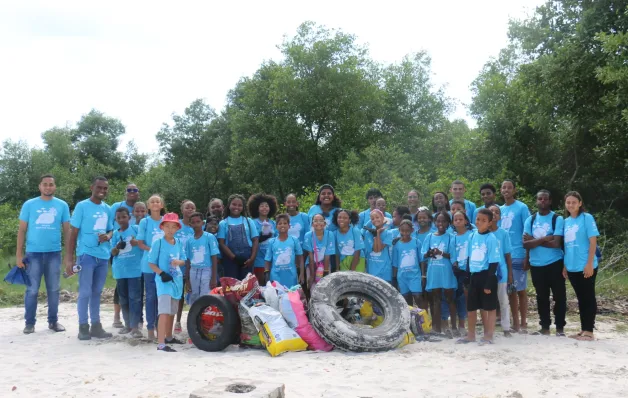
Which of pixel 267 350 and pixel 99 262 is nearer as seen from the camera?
pixel 267 350

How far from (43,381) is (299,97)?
19.8m

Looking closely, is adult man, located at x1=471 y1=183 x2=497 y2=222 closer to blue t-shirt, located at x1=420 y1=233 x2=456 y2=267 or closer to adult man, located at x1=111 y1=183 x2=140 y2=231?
blue t-shirt, located at x1=420 y1=233 x2=456 y2=267

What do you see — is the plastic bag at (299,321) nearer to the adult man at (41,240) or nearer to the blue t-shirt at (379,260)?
the blue t-shirt at (379,260)

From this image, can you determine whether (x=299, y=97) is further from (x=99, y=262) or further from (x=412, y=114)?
(x=99, y=262)

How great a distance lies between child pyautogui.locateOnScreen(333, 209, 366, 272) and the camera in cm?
711

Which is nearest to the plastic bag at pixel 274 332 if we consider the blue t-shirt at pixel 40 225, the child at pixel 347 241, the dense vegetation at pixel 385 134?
the child at pixel 347 241

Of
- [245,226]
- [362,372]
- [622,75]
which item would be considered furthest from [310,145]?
[362,372]

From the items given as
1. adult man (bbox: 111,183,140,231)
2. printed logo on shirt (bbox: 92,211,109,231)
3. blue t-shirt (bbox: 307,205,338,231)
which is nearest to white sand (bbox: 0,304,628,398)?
printed logo on shirt (bbox: 92,211,109,231)

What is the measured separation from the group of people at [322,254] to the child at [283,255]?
14mm

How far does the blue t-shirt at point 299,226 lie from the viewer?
758 cm

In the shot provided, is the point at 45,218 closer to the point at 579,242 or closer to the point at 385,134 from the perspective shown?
the point at 579,242

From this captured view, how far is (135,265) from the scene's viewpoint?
6844 millimetres

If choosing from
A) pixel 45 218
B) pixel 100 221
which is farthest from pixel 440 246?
pixel 45 218

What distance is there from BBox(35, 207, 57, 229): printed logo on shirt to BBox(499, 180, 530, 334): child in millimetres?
5709
